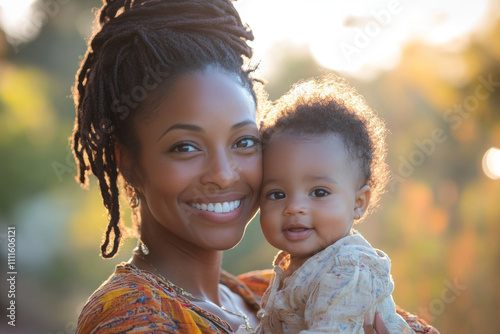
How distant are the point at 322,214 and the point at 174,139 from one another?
0.69m

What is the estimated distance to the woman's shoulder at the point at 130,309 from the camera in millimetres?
1873

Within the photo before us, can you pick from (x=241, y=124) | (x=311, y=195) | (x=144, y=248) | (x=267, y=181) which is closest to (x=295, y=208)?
(x=311, y=195)

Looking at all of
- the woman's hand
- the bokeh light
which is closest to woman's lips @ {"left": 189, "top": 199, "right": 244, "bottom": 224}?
the woman's hand

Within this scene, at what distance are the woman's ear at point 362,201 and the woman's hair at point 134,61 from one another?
2.32 feet

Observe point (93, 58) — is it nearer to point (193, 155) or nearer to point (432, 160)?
point (193, 155)

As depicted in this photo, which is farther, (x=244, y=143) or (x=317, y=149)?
(x=244, y=143)

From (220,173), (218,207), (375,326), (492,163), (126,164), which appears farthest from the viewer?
(492,163)

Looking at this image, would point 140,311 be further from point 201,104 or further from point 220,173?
point 201,104

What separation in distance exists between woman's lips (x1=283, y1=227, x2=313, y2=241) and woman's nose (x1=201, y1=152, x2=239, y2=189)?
32cm

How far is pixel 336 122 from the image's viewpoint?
91.0 inches

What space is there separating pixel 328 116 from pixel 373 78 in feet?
10.4

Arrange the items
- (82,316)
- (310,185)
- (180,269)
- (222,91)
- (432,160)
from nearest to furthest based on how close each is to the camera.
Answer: (82,316), (310,185), (222,91), (180,269), (432,160)

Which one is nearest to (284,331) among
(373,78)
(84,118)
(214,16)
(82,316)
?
(82,316)

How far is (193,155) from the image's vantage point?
7.55ft
